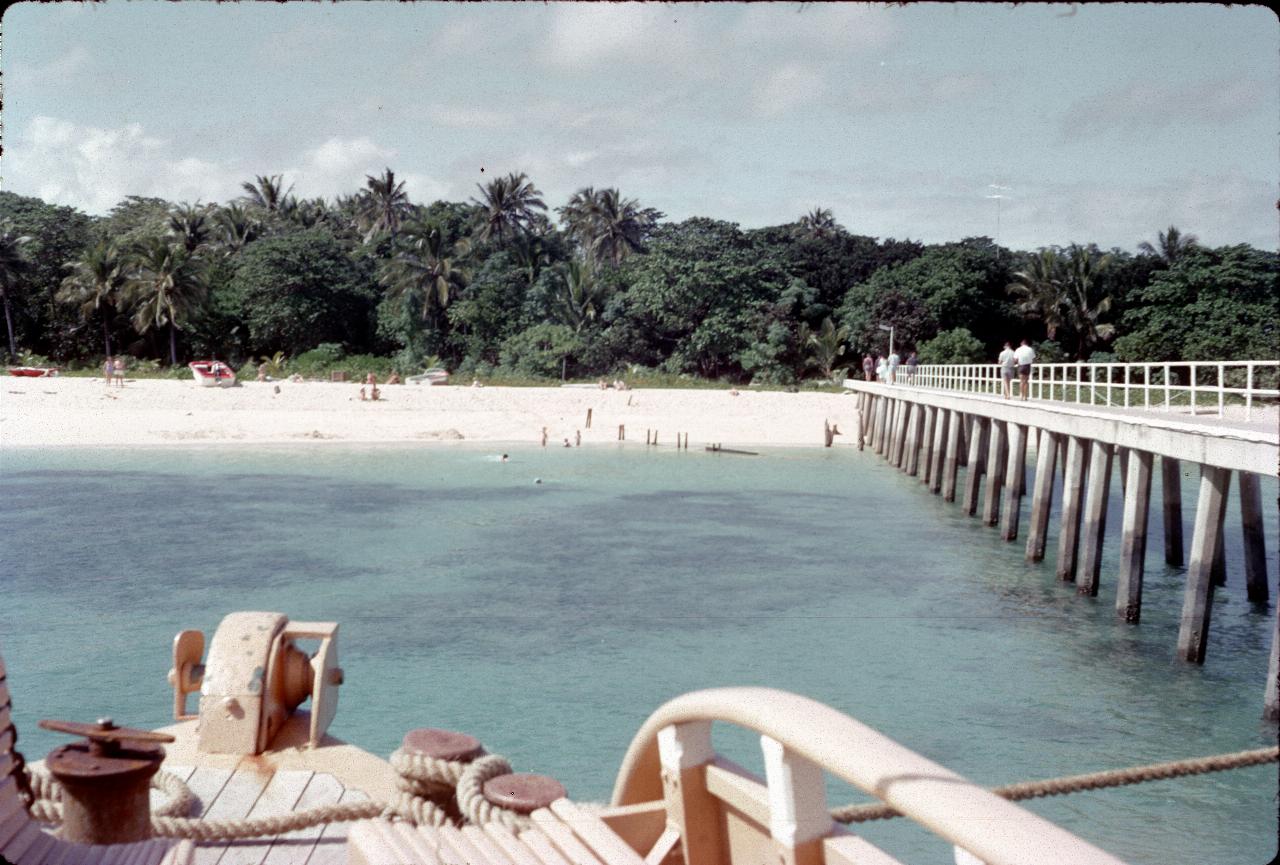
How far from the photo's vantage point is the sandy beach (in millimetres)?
41344

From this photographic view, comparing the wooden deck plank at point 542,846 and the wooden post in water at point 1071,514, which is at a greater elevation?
the wooden deck plank at point 542,846

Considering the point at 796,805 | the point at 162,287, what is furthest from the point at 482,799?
the point at 162,287

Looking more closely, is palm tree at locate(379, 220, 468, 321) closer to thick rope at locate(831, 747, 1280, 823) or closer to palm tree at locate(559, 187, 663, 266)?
palm tree at locate(559, 187, 663, 266)

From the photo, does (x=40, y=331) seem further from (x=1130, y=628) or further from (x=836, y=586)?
(x=1130, y=628)

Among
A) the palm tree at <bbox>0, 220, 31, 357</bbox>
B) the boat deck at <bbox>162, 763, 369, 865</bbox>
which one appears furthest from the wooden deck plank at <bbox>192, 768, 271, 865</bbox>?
the palm tree at <bbox>0, 220, 31, 357</bbox>

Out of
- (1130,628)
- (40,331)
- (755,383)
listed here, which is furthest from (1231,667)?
(40,331)

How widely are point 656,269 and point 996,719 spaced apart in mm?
45675

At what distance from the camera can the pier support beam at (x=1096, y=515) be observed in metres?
16.9

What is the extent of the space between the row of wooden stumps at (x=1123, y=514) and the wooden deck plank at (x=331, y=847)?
385 inches

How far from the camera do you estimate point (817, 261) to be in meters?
59.8

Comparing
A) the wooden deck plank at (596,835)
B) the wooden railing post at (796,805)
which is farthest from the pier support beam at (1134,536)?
the wooden railing post at (796,805)

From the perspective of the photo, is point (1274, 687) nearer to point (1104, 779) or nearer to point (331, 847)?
point (1104, 779)

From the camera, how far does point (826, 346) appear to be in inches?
2143

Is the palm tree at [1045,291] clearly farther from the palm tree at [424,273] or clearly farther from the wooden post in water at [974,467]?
the wooden post in water at [974,467]
